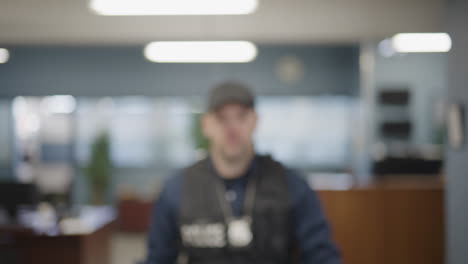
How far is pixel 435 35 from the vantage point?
6629mm

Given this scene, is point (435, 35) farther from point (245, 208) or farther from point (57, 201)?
point (245, 208)

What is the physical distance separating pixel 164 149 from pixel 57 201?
4.62 metres

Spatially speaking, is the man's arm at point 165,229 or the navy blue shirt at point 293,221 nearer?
the navy blue shirt at point 293,221

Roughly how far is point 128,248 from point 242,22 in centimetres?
389

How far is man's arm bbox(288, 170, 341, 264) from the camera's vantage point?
1568 millimetres

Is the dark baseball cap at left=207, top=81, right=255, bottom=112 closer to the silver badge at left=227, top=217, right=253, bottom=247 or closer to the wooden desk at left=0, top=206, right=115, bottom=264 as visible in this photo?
the silver badge at left=227, top=217, right=253, bottom=247

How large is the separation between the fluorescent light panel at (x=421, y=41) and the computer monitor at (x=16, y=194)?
15.3 feet

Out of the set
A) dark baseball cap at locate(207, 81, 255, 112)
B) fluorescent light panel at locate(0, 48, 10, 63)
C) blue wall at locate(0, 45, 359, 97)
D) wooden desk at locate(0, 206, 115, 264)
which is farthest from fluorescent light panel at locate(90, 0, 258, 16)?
blue wall at locate(0, 45, 359, 97)

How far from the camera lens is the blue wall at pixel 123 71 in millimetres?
9672

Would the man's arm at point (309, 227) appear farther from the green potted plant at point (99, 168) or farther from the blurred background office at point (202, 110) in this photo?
the green potted plant at point (99, 168)

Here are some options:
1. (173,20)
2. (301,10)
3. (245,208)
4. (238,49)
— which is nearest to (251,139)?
(245,208)

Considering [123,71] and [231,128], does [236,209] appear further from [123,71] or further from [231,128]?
[123,71]

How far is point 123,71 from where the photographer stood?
970 cm

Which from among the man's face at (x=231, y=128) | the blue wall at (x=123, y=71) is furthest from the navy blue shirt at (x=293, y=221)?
the blue wall at (x=123, y=71)
